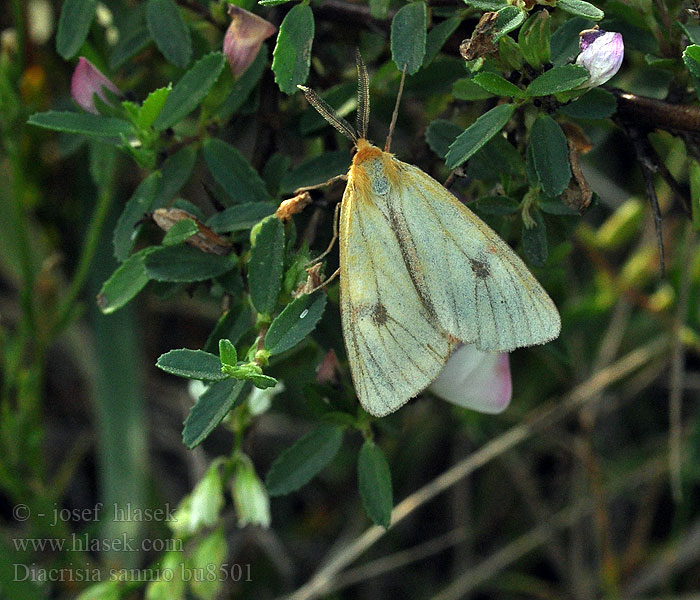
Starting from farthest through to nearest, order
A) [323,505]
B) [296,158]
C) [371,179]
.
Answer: [323,505]
[296,158]
[371,179]

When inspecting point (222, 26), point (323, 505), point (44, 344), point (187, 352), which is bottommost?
point (323, 505)

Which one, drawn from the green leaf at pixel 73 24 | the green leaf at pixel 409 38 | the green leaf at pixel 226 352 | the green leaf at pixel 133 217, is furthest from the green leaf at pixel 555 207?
the green leaf at pixel 73 24

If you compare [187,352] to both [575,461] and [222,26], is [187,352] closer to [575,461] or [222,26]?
[222,26]

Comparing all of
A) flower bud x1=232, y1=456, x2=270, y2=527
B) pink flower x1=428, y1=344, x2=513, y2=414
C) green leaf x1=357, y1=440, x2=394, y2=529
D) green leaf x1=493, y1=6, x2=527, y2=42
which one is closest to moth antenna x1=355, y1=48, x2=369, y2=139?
green leaf x1=493, y1=6, x2=527, y2=42

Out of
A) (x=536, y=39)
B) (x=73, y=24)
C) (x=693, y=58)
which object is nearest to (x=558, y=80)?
(x=536, y=39)

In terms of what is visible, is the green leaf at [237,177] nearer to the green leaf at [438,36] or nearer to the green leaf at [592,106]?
the green leaf at [438,36]

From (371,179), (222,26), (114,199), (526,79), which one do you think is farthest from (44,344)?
(526,79)

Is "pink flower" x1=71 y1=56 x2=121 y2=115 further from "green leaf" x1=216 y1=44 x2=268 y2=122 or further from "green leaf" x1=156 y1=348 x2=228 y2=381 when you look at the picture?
"green leaf" x1=156 y1=348 x2=228 y2=381
